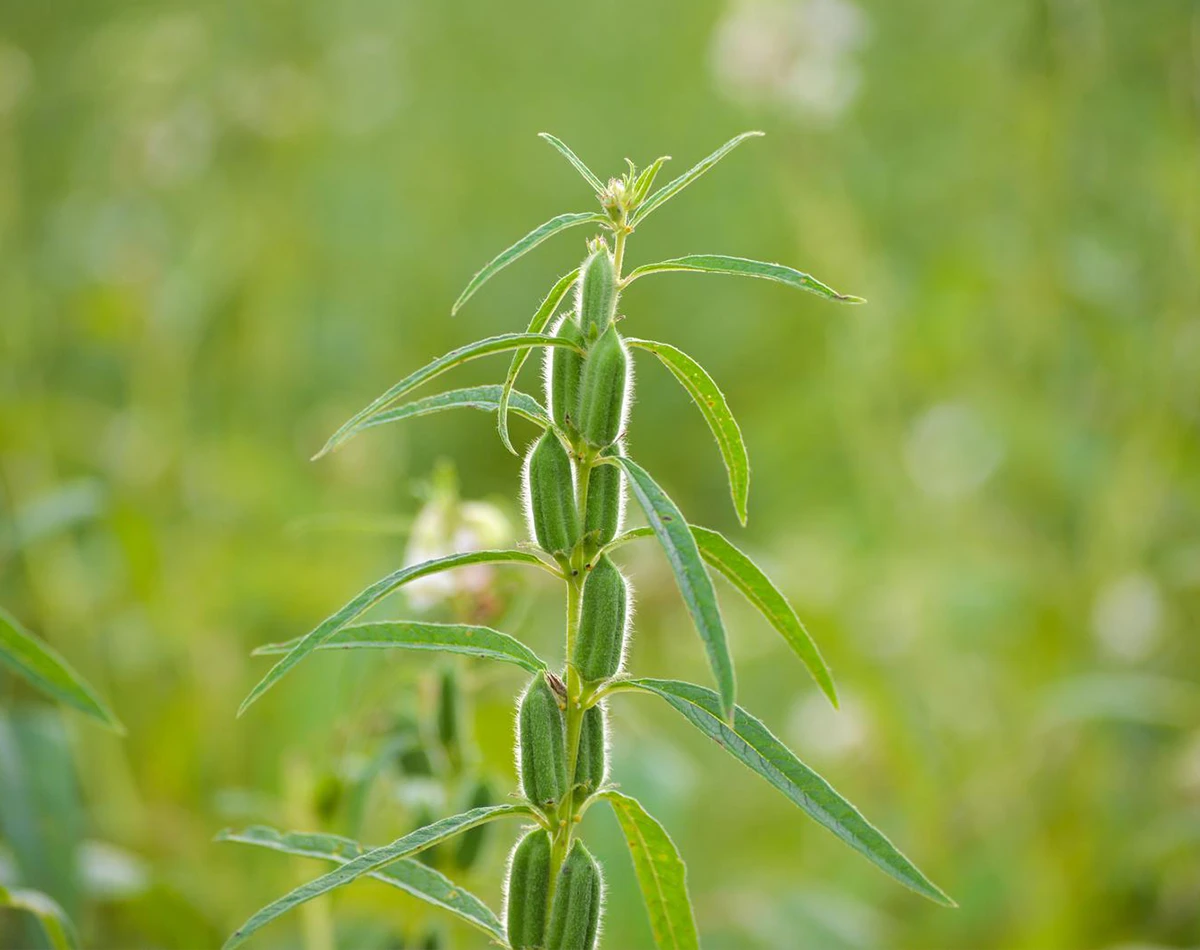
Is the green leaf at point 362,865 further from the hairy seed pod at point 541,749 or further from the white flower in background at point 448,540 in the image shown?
the white flower in background at point 448,540

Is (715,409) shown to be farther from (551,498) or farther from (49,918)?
(49,918)

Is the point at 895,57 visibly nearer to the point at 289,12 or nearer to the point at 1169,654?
the point at 289,12

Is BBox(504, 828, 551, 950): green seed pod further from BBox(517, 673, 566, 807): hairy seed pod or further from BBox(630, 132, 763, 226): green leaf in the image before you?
BBox(630, 132, 763, 226): green leaf

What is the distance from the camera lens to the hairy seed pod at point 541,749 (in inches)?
10.5

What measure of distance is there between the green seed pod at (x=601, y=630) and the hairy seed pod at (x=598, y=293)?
0.18 ft

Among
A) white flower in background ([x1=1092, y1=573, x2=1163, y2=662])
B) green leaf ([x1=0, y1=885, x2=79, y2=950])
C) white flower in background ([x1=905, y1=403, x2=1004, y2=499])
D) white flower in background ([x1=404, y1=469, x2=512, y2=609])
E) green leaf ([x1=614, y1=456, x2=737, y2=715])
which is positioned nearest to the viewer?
green leaf ([x1=614, y1=456, x2=737, y2=715])

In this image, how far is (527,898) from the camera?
27 centimetres

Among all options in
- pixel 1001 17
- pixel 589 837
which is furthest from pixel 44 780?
pixel 1001 17

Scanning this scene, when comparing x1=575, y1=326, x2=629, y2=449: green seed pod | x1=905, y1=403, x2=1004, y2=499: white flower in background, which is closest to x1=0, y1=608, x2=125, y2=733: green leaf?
x1=575, y1=326, x2=629, y2=449: green seed pod

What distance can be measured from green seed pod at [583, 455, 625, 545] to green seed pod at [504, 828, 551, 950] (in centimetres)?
7

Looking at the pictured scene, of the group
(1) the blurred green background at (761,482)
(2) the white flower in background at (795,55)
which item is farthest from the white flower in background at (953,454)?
(2) the white flower in background at (795,55)

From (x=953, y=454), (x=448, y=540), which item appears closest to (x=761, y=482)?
(x=953, y=454)

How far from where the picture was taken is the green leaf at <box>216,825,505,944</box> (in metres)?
0.28

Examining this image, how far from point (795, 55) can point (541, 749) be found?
0.99 meters
